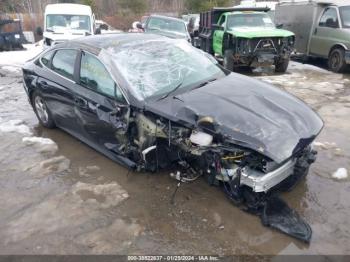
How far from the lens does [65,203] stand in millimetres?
3902

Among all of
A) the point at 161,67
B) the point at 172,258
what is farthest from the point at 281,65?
the point at 172,258

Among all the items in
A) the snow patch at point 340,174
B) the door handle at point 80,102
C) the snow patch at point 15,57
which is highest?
the door handle at point 80,102

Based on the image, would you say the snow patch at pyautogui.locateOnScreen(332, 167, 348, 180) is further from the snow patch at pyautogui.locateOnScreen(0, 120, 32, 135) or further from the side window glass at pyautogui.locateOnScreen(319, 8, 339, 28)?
the side window glass at pyautogui.locateOnScreen(319, 8, 339, 28)

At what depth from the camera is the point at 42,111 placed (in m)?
5.98

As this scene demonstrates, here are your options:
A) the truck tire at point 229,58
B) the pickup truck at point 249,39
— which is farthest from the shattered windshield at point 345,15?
the truck tire at point 229,58

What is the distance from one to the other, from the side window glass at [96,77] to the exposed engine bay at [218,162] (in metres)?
0.44

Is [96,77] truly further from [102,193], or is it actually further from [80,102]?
[102,193]

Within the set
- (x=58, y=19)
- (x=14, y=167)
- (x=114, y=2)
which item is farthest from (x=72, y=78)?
(x=114, y=2)

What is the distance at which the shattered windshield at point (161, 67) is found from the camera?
4.15 metres

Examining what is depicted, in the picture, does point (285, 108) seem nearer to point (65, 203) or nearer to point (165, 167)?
point (165, 167)

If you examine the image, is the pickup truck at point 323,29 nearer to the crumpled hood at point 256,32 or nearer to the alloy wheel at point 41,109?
the crumpled hood at point 256,32

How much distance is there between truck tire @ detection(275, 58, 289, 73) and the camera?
1045 centimetres

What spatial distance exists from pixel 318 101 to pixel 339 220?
456cm

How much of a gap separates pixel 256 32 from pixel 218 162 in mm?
7473
